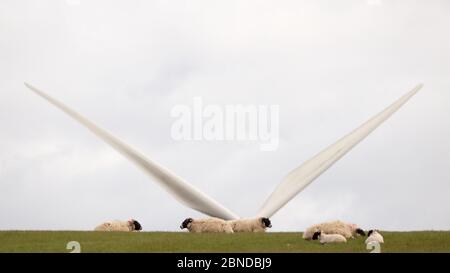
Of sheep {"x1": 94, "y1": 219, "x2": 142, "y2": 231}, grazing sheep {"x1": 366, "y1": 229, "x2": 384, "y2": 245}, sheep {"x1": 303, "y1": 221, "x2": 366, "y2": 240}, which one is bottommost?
grazing sheep {"x1": 366, "y1": 229, "x2": 384, "y2": 245}

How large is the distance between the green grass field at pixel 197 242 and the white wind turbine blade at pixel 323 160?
8.13ft

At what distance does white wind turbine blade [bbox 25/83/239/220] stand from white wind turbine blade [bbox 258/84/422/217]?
7.03ft

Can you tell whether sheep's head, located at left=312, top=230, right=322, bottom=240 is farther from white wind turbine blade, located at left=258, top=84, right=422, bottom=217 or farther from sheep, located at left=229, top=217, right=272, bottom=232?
white wind turbine blade, located at left=258, top=84, right=422, bottom=217

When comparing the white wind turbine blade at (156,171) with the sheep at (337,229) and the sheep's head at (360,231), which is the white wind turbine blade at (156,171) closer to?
the sheep at (337,229)

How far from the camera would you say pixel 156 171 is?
808 inches

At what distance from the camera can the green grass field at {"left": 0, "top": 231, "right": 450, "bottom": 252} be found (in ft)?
52.1

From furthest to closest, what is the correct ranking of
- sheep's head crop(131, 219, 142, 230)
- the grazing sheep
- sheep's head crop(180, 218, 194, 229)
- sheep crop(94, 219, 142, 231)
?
sheep's head crop(131, 219, 142, 230) < sheep crop(94, 219, 142, 231) < sheep's head crop(180, 218, 194, 229) < the grazing sheep

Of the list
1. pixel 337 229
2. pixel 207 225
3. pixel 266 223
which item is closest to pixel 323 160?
pixel 266 223

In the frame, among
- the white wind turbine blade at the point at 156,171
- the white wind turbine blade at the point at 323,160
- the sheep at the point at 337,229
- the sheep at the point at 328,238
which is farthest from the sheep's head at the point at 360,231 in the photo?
the white wind turbine blade at the point at 156,171

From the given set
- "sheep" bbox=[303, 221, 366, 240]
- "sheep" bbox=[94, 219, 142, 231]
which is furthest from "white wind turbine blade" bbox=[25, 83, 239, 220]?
"sheep" bbox=[303, 221, 366, 240]

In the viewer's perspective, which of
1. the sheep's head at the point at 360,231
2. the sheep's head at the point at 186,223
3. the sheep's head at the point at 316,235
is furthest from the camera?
the sheep's head at the point at 186,223

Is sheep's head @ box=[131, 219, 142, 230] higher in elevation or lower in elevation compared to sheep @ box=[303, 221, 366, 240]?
higher

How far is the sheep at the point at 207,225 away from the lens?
21250 millimetres
